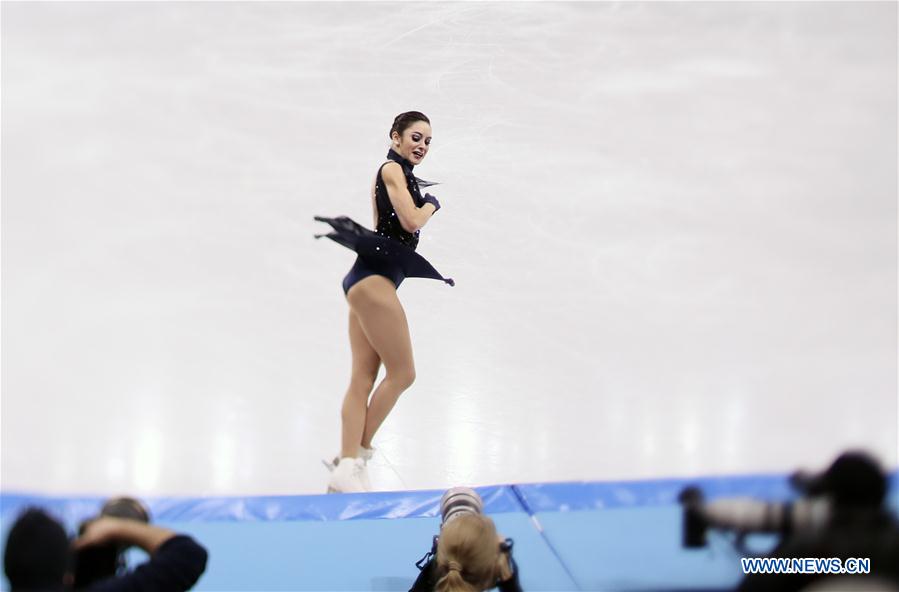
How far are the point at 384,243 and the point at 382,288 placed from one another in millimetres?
151

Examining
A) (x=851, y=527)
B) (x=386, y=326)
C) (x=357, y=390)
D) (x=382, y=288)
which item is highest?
(x=382, y=288)

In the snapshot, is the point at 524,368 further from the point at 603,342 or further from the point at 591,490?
the point at 591,490

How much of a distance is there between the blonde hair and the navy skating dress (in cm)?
152

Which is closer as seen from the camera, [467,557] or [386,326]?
[467,557]

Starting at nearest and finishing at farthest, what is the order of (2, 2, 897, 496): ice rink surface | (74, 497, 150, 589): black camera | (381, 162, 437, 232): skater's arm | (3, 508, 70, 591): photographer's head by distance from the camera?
(3, 508, 70, 591): photographer's head, (74, 497, 150, 589): black camera, (381, 162, 437, 232): skater's arm, (2, 2, 897, 496): ice rink surface

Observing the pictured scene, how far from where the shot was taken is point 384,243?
11.5 feet

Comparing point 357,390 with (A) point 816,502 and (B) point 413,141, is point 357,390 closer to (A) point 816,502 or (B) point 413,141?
(B) point 413,141

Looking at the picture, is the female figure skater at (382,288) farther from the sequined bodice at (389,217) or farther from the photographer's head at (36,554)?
the photographer's head at (36,554)

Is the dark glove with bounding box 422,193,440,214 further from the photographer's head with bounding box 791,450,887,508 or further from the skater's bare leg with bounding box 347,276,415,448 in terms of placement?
the photographer's head with bounding box 791,450,887,508

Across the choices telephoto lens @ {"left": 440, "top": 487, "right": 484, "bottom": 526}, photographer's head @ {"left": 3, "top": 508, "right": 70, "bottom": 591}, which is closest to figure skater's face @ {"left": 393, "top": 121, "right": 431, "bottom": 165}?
telephoto lens @ {"left": 440, "top": 487, "right": 484, "bottom": 526}

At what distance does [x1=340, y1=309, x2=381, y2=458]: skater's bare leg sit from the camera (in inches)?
142

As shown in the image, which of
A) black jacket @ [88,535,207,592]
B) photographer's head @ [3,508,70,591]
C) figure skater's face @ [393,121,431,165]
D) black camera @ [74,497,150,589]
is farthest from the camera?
figure skater's face @ [393,121,431,165]

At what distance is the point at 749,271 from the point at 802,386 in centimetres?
119

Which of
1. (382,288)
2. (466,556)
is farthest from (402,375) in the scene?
(466,556)
